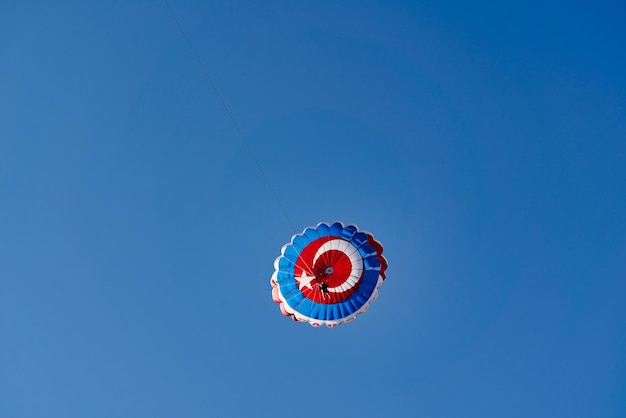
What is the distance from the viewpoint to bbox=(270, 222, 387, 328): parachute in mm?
14711

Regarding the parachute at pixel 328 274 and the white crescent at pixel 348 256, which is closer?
the parachute at pixel 328 274

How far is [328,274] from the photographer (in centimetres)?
1500

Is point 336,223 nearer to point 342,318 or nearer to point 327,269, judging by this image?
point 327,269

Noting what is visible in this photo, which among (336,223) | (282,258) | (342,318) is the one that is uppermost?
(336,223)

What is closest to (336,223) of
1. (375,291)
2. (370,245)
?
(370,245)

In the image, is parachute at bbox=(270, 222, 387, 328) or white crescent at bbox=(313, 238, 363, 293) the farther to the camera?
white crescent at bbox=(313, 238, 363, 293)

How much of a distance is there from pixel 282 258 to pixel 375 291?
11.3 ft

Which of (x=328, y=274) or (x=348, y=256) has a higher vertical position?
(x=348, y=256)

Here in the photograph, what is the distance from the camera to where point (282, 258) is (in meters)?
14.6

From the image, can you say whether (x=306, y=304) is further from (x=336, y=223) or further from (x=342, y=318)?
(x=336, y=223)

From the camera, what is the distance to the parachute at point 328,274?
579 inches

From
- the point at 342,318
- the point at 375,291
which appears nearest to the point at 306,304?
the point at 342,318

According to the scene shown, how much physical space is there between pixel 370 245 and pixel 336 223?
1427mm

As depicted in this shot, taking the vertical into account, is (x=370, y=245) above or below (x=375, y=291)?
above
